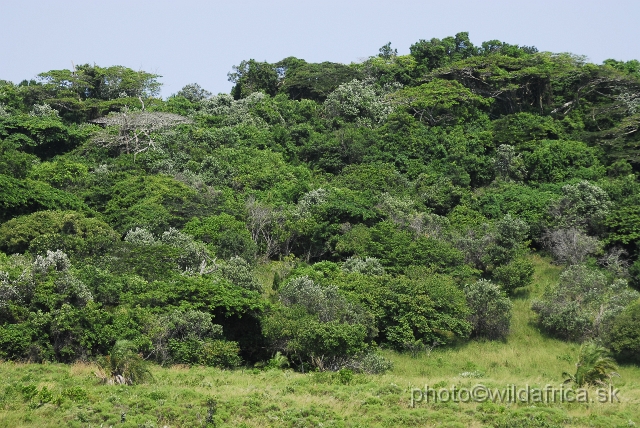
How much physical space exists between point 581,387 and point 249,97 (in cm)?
3458

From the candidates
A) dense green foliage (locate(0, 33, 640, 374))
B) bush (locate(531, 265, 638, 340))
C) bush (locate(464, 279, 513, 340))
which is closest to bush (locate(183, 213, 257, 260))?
dense green foliage (locate(0, 33, 640, 374))

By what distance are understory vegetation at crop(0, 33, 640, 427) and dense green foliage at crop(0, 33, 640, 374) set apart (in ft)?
0.36

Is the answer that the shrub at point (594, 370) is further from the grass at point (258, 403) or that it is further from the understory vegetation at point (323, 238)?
the grass at point (258, 403)

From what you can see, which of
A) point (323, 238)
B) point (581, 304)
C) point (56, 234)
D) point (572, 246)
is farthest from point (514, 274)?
point (56, 234)

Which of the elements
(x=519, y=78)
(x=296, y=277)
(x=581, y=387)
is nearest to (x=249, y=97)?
(x=519, y=78)

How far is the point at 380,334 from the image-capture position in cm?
2884

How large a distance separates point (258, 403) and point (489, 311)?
12336mm

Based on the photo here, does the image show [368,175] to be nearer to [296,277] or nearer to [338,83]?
[296,277]

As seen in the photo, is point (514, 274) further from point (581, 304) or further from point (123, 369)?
point (123, 369)

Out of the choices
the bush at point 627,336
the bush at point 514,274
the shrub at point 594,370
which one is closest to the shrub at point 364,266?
the bush at point 514,274

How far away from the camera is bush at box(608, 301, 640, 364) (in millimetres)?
27078

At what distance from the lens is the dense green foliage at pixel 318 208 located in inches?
1006

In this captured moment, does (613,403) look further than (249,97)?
No

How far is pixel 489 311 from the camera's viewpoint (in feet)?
96.8
